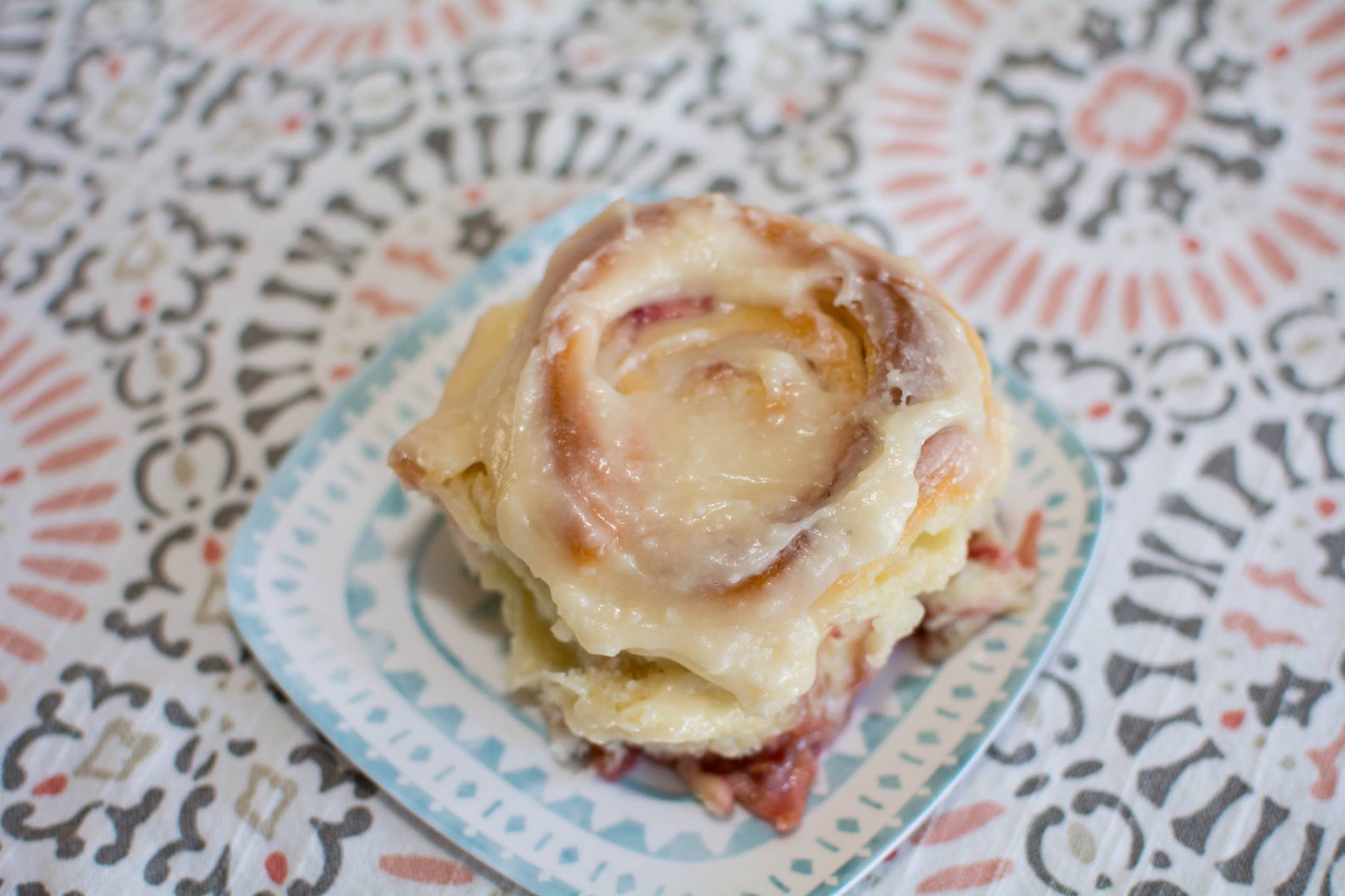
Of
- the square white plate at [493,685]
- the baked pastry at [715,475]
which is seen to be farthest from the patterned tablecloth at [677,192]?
the baked pastry at [715,475]

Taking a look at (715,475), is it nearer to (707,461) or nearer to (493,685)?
(707,461)

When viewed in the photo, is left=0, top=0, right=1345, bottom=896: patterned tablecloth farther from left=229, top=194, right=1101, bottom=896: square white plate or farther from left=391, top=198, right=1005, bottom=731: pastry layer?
left=391, top=198, right=1005, bottom=731: pastry layer

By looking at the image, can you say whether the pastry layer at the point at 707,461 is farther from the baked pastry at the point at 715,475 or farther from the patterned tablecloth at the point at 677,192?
the patterned tablecloth at the point at 677,192

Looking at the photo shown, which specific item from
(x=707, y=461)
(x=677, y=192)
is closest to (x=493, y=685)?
(x=707, y=461)

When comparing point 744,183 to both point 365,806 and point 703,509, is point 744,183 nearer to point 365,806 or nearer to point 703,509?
point 703,509

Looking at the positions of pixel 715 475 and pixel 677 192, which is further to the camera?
pixel 677 192

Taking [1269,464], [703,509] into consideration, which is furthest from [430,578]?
[1269,464]
